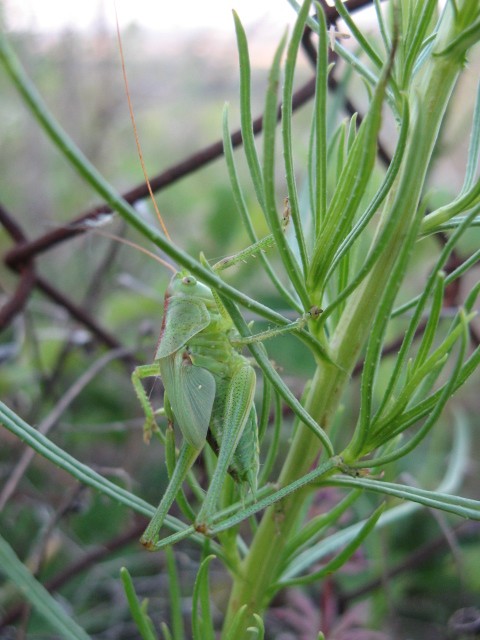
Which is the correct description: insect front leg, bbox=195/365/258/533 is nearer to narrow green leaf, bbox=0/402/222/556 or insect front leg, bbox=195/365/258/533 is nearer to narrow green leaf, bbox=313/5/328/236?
narrow green leaf, bbox=0/402/222/556

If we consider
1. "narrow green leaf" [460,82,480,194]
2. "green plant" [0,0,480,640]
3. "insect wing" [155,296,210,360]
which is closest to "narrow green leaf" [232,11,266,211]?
"green plant" [0,0,480,640]

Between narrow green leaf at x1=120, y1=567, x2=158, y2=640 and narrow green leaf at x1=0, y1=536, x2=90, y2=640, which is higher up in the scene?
narrow green leaf at x1=0, y1=536, x2=90, y2=640

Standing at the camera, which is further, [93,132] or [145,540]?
[93,132]

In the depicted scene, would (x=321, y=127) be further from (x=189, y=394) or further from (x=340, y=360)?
(x=189, y=394)

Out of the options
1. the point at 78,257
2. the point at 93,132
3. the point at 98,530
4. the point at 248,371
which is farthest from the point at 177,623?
the point at 93,132

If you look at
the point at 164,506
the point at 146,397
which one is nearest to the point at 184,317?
the point at 146,397

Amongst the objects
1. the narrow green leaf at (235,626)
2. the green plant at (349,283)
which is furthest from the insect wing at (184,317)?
the narrow green leaf at (235,626)

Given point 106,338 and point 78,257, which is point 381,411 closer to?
point 106,338
